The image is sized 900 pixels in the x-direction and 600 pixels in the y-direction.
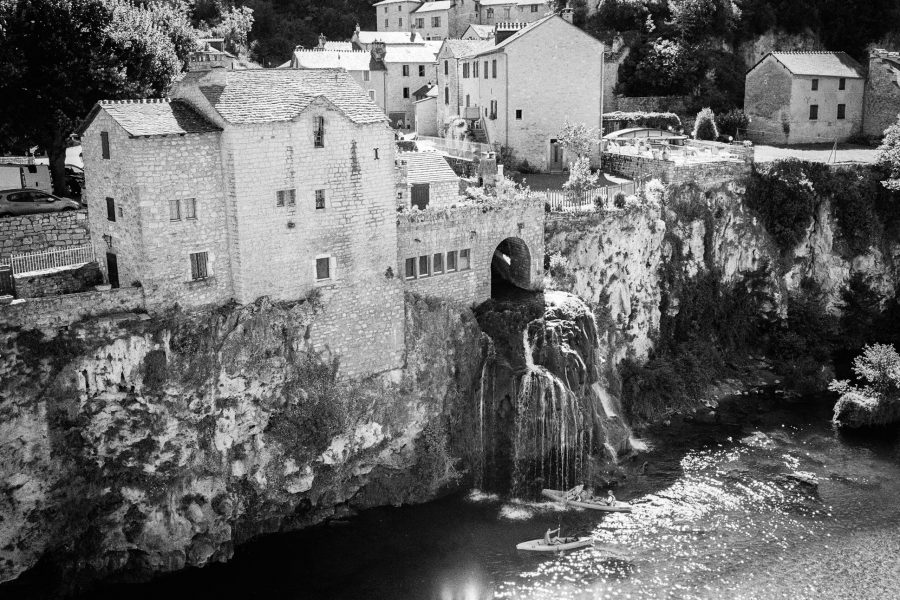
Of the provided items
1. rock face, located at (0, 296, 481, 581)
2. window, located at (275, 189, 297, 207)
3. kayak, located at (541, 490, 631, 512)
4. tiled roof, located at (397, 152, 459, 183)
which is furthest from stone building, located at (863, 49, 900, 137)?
window, located at (275, 189, 297, 207)

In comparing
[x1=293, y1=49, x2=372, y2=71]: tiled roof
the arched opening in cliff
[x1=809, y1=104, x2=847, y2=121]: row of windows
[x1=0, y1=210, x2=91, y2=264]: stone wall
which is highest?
[x1=293, y1=49, x2=372, y2=71]: tiled roof

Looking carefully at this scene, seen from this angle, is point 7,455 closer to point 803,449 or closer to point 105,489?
point 105,489

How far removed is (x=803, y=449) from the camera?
44406mm

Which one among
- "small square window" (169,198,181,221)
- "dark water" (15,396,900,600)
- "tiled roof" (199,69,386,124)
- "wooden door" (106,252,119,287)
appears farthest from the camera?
"wooden door" (106,252,119,287)

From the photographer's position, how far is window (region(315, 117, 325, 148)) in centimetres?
3634

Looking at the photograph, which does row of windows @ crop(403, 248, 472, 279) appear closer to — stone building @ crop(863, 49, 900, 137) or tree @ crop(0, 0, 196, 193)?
tree @ crop(0, 0, 196, 193)

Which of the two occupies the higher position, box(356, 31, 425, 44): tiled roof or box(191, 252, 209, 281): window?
box(356, 31, 425, 44): tiled roof

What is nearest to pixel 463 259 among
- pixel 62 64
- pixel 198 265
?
pixel 198 265

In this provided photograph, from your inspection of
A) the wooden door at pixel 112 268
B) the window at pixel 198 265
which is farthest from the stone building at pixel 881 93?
the wooden door at pixel 112 268

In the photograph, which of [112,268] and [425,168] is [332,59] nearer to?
[425,168]

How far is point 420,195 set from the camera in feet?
148

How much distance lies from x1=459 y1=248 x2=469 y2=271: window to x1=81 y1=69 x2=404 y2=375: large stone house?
4.02m

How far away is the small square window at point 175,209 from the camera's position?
34219 mm

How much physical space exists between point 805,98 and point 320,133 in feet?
141
